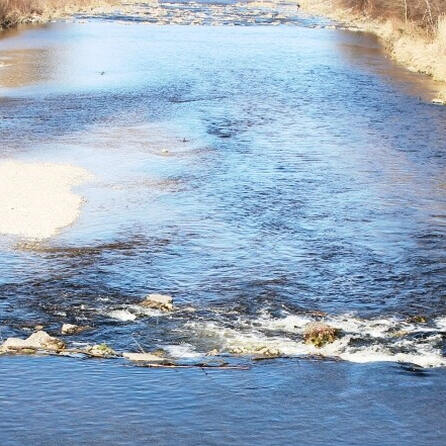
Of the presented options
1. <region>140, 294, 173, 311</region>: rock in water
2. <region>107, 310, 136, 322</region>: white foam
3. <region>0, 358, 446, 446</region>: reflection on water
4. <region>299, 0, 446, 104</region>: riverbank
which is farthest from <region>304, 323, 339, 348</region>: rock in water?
<region>299, 0, 446, 104</region>: riverbank

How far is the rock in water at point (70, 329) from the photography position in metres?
13.0

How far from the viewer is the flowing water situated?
10.6 meters

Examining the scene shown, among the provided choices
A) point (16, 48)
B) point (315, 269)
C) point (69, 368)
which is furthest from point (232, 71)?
point (69, 368)

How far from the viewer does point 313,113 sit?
2984 centimetres

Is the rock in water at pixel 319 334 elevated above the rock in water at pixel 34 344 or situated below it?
above

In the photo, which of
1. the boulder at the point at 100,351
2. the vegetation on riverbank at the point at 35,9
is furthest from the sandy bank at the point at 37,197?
the vegetation on riverbank at the point at 35,9

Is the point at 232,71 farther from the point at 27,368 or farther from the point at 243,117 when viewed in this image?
the point at 27,368

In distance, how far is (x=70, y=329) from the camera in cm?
1304

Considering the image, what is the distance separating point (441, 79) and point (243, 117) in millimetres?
10297

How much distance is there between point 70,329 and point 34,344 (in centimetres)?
80

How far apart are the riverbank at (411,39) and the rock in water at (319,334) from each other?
20.1 m

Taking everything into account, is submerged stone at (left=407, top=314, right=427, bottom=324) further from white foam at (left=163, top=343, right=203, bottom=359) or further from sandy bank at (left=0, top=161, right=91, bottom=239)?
sandy bank at (left=0, top=161, right=91, bottom=239)

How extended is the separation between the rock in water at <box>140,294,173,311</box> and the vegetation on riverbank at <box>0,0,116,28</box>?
4573 cm

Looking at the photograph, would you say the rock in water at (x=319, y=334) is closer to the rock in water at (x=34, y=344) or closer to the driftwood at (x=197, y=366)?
the driftwood at (x=197, y=366)
